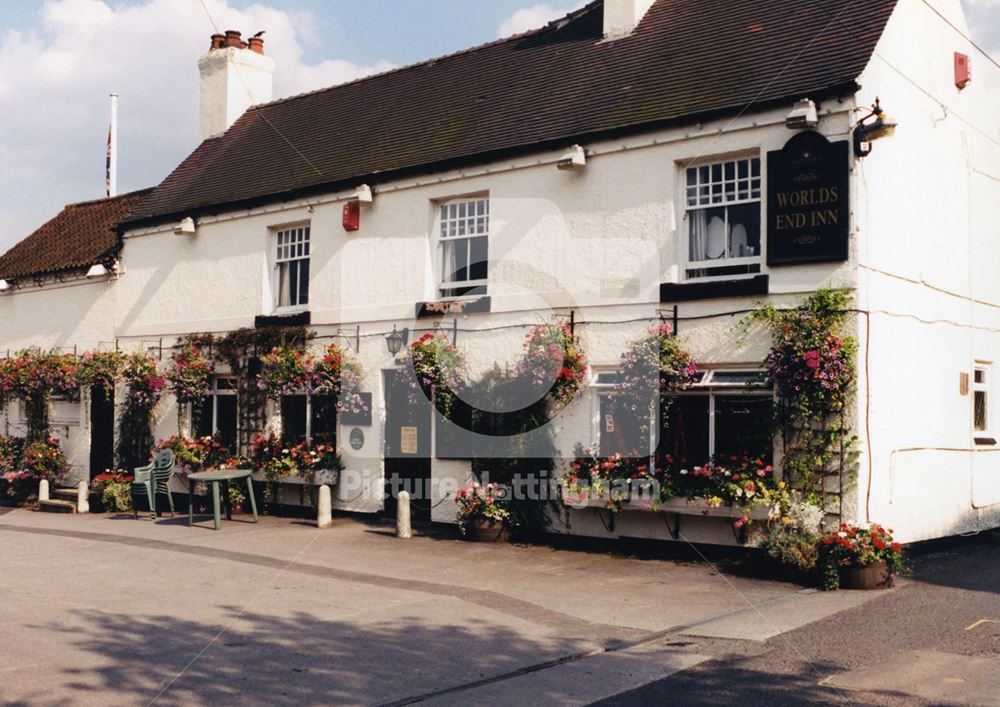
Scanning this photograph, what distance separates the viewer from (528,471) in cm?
1399

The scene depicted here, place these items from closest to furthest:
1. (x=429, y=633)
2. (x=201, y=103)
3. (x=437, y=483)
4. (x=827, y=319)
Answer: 1. (x=429, y=633)
2. (x=827, y=319)
3. (x=437, y=483)
4. (x=201, y=103)

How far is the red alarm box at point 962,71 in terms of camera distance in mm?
14438

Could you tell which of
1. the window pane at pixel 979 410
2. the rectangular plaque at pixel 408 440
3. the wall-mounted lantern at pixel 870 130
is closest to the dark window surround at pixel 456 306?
the rectangular plaque at pixel 408 440

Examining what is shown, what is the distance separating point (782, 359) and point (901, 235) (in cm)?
267

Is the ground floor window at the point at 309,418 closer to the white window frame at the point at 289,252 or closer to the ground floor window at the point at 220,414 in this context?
the ground floor window at the point at 220,414

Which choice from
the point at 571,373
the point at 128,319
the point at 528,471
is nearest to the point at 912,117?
the point at 571,373

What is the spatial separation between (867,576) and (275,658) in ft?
20.6

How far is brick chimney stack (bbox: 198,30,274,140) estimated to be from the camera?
2166 cm

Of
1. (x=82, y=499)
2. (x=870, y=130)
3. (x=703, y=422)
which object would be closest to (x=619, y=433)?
(x=703, y=422)

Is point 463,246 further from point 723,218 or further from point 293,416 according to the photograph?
point 293,416

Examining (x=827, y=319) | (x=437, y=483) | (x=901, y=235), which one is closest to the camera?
(x=827, y=319)

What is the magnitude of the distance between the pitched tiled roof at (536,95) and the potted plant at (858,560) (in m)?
5.14

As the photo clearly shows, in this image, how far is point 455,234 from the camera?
50.8 ft

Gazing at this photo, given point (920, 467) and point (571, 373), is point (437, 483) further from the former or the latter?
point (920, 467)
